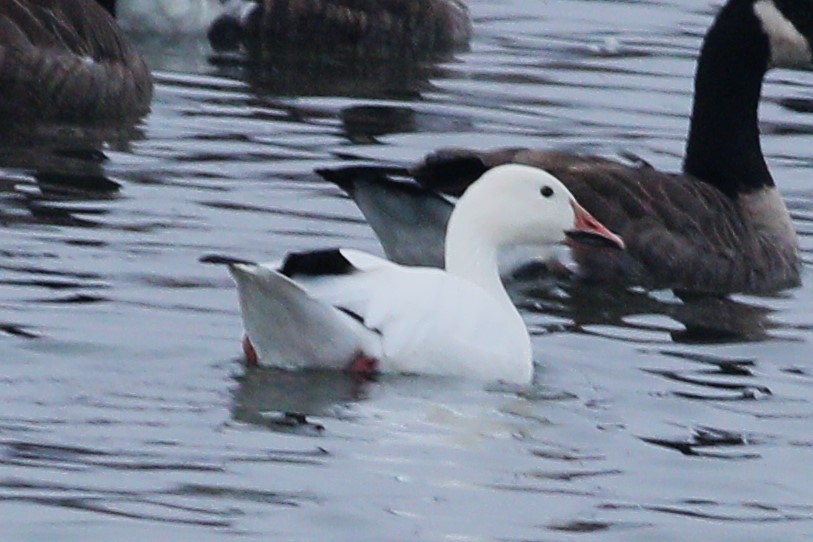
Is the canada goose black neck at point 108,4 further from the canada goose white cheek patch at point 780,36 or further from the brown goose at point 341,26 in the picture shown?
the canada goose white cheek patch at point 780,36

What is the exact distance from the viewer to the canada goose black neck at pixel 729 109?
521 inches

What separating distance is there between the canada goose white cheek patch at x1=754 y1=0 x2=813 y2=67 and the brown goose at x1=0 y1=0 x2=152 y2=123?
4046mm

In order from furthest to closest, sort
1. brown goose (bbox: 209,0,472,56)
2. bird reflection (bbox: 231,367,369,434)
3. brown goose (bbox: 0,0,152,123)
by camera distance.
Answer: brown goose (bbox: 209,0,472,56) < brown goose (bbox: 0,0,152,123) < bird reflection (bbox: 231,367,369,434)

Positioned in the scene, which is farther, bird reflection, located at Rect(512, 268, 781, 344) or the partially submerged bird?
bird reflection, located at Rect(512, 268, 781, 344)

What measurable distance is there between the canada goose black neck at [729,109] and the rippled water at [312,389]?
1.98 ft

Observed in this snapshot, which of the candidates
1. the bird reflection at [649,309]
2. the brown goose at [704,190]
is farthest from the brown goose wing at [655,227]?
the bird reflection at [649,309]

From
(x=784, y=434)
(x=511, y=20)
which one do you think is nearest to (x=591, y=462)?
(x=784, y=434)

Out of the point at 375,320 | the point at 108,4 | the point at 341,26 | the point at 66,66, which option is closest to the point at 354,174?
the point at 375,320

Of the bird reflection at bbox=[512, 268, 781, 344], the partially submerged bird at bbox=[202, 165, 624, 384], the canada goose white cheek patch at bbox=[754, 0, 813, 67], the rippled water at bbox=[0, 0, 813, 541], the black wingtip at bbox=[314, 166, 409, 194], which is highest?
the canada goose white cheek patch at bbox=[754, 0, 813, 67]

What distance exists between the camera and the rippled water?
26.7ft

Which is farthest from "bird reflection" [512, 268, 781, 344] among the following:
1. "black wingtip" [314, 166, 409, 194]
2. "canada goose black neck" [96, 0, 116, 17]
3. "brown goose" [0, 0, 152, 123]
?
"canada goose black neck" [96, 0, 116, 17]

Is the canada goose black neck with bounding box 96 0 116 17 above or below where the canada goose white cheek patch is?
below

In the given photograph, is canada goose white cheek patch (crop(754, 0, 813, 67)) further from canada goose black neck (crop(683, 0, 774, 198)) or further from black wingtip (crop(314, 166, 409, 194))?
black wingtip (crop(314, 166, 409, 194))

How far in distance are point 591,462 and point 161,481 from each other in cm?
158
